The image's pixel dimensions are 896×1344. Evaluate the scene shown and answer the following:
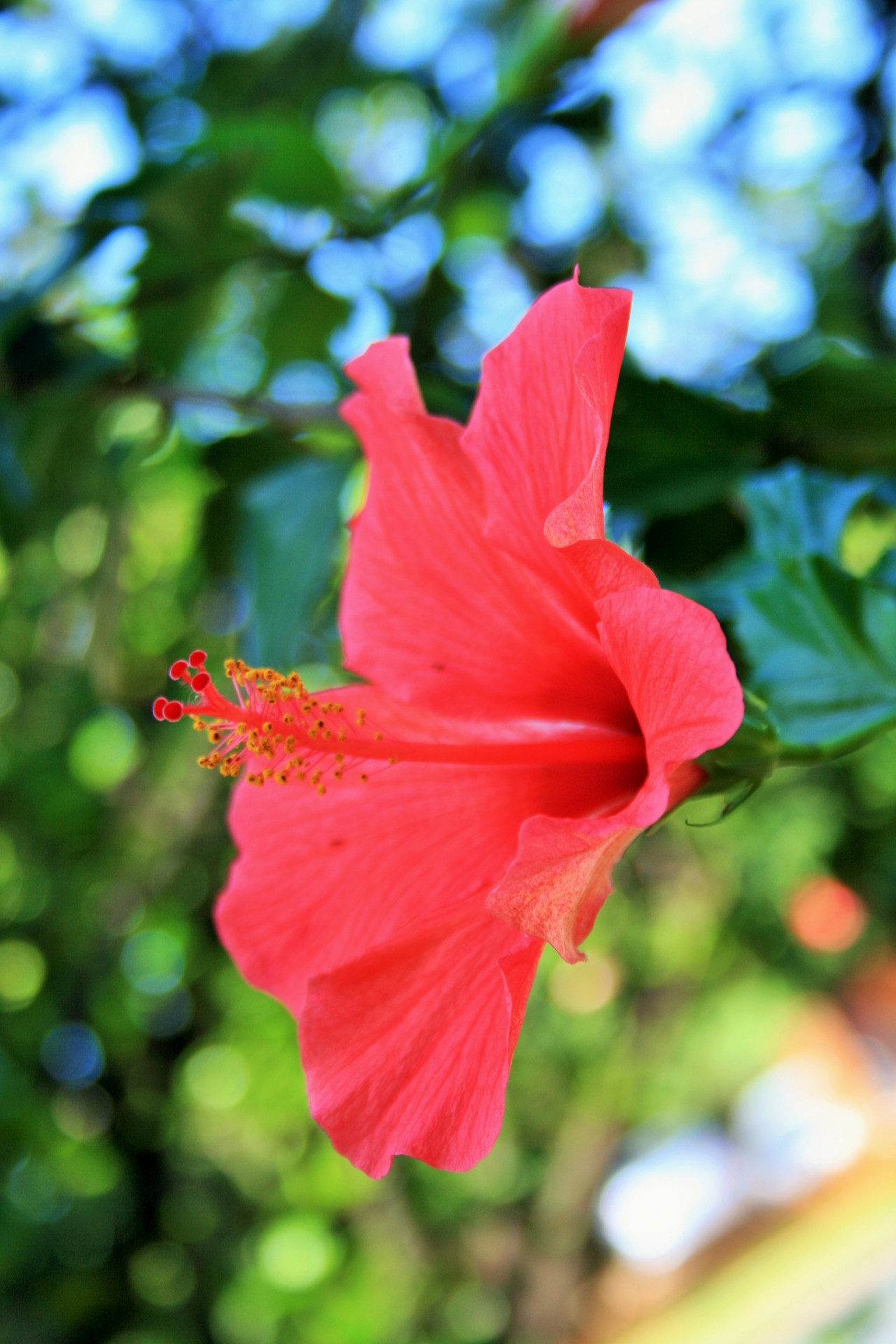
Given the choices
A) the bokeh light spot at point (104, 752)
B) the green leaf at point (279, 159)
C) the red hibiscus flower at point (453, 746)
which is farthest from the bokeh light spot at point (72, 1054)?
the red hibiscus flower at point (453, 746)

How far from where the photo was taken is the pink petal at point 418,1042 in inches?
13.3

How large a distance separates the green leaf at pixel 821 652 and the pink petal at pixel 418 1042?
13 cm

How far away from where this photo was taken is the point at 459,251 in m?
1.15

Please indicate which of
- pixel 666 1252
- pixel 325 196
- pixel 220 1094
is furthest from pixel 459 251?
pixel 666 1252

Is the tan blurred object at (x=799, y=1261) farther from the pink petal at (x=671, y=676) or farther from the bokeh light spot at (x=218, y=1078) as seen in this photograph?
the pink petal at (x=671, y=676)

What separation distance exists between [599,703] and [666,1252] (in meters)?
2.99

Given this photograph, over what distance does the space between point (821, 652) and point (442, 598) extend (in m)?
0.15

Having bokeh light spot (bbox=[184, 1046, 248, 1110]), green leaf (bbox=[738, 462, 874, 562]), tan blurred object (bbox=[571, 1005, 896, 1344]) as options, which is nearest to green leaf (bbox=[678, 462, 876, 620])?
green leaf (bbox=[738, 462, 874, 562])

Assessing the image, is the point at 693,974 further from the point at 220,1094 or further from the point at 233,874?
the point at 233,874

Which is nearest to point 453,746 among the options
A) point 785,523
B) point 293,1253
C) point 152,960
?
point 785,523

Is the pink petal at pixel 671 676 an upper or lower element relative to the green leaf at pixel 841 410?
upper

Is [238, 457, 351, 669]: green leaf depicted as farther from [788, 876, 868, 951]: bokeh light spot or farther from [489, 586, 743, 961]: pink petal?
[788, 876, 868, 951]: bokeh light spot

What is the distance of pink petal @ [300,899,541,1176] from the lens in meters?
0.34

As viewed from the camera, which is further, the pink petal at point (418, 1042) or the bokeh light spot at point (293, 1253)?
the bokeh light spot at point (293, 1253)
